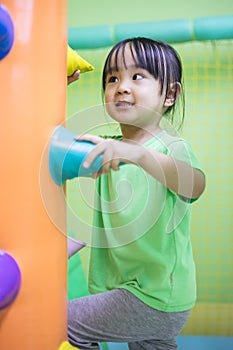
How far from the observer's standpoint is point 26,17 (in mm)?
458

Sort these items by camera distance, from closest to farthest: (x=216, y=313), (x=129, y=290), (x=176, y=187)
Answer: (x=176, y=187), (x=129, y=290), (x=216, y=313)

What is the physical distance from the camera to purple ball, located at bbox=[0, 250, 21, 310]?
1.42 feet

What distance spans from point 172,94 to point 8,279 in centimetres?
44

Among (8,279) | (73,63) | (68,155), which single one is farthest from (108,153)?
(73,63)

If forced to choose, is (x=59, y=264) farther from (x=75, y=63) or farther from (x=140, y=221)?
(x=75, y=63)

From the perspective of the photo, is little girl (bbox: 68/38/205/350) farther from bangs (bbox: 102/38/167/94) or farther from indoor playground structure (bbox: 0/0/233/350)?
indoor playground structure (bbox: 0/0/233/350)

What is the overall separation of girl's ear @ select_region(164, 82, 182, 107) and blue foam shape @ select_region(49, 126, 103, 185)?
0.32 meters

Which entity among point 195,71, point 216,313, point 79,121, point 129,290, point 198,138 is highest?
point 195,71

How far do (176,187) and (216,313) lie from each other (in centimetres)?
92

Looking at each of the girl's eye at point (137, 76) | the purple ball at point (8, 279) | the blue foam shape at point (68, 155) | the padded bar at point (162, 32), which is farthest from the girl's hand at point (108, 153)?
the padded bar at point (162, 32)

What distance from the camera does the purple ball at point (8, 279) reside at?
0.43 metres

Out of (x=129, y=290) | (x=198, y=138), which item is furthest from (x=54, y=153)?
(x=198, y=138)

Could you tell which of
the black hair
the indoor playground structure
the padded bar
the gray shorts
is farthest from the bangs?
the padded bar

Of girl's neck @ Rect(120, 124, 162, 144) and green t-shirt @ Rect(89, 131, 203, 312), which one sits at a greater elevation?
girl's neck @ Rect(120, 124, 162, 144)
